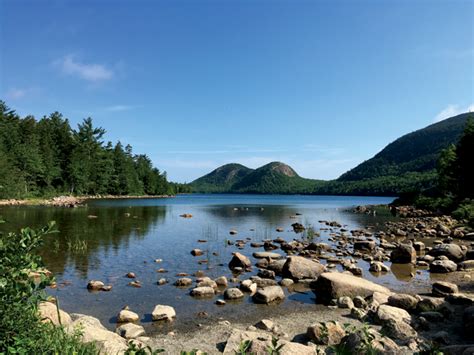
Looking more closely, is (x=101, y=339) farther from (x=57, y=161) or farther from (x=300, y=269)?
(x=57, y=161)

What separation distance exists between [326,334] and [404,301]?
4.85m

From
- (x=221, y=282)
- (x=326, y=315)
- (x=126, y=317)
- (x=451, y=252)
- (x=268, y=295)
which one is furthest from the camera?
(x=451, y=252)

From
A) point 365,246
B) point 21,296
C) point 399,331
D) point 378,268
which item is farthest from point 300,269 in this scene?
point 21,296

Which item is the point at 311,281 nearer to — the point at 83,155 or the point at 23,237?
the point at 23,237

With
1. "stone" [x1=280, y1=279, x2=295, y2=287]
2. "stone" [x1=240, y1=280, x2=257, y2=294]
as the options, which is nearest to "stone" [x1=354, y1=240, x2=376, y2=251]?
"stone" [x1=280, y1=279, x2=295, y2=287]

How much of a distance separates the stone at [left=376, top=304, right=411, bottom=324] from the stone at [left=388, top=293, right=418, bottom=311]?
1074 millimetres

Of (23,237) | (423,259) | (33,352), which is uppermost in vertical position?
(23,237)

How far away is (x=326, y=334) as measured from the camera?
8961 millimetres

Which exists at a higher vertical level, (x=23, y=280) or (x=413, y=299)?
(x=23, y=280)

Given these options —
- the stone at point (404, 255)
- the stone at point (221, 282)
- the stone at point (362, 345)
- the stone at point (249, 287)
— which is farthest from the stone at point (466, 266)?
the stone at point (362, 345)

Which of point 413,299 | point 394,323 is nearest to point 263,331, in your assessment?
point 394,323

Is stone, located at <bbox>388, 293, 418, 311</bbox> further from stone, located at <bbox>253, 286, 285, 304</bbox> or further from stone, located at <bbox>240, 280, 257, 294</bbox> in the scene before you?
stone, located at <bbox>240, 280, 257, 294</bbox>

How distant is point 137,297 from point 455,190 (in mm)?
70971

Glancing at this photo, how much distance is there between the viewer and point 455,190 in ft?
215
